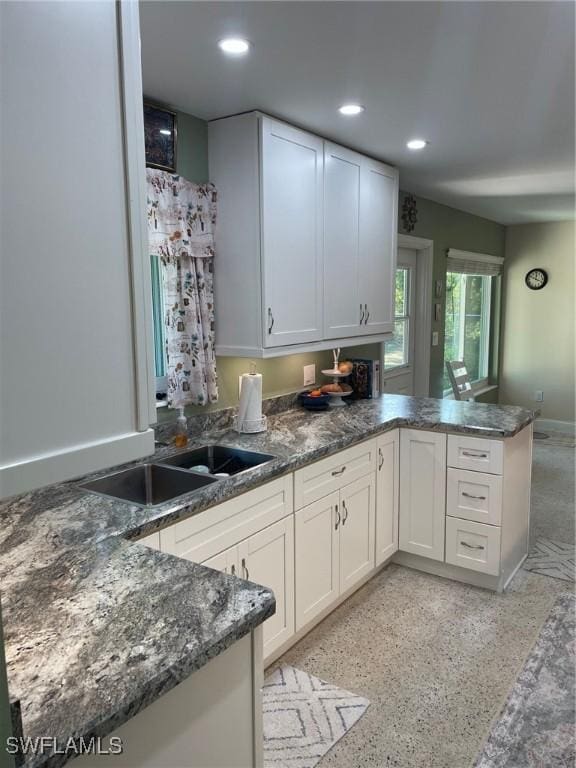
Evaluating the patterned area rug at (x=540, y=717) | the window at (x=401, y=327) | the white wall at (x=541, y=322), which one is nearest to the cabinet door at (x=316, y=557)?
the patterned area rug at (x=540, y=717)

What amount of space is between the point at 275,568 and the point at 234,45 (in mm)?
1946

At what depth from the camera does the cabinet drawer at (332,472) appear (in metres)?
2.43

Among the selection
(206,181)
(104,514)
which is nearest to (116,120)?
(104,514)

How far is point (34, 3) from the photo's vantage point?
709 millimetres

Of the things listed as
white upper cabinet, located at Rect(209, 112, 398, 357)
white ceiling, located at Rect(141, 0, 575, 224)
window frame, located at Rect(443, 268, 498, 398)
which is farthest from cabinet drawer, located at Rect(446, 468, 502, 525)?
window frame, located at Rect(443, 268, 498, 398)

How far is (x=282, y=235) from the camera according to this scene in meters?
2.81

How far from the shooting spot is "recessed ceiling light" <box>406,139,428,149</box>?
3.15m

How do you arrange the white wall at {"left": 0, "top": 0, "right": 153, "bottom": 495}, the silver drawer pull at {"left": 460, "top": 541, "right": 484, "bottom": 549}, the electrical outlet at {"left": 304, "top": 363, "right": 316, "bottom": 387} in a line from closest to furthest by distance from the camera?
the white wall at {"left": 0, "top": 0, "right": 153, "bottom": 495}, the silver drawer pull at {"left": 460, "top": 541, "right": 484, "bottom": 549}, the electrical outlet at {"left": 304, "top": 363, "right": 316, "bottom": 387}

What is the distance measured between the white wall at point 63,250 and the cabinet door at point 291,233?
192 cm

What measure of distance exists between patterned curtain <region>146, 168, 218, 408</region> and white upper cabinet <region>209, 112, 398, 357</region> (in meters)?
0.08

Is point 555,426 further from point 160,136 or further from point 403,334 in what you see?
point 160,136

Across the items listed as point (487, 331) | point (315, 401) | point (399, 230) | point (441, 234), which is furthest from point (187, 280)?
point (487, 331)

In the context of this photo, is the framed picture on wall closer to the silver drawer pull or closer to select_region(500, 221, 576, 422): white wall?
the silver drawer pull

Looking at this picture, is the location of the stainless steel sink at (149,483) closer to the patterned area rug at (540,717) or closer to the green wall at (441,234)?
the patterned area rug at (540,717)
